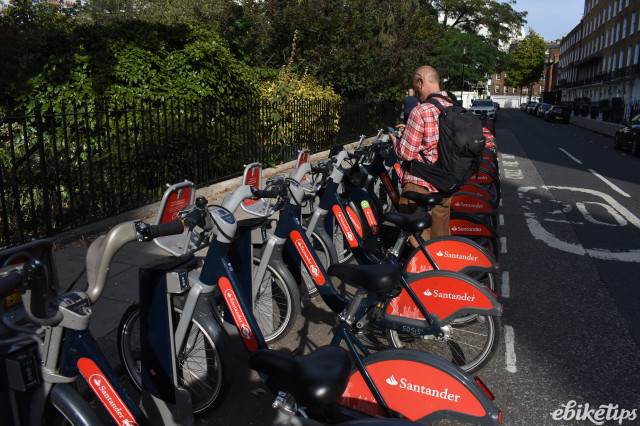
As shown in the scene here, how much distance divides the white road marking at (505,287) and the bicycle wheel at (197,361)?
126 inches

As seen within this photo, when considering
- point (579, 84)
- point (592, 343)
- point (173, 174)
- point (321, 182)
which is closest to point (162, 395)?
point (321, 182)

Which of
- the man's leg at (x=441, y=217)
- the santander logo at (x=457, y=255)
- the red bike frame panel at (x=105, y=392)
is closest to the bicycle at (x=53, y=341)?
the red bike frame panel at (x=105, y=392)

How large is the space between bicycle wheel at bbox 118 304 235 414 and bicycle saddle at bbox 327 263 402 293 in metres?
0.87

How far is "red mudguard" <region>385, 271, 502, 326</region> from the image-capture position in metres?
3.23

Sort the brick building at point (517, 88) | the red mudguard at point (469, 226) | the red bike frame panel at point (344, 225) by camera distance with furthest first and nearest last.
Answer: the brick building at point (517, 88), the red mudguard at point (469, 226), the red bike frame panel at point (344, 225)

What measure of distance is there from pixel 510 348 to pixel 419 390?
6.35 ft

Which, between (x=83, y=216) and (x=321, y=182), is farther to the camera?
(x=83, y=216)

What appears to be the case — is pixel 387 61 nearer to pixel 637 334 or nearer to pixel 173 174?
pixel 173 174

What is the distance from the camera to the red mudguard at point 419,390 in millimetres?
2293

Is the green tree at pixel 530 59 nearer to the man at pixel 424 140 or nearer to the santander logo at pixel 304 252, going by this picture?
the man at pixel 424 140

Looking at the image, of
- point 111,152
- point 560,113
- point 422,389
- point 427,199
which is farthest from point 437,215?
point 560,113

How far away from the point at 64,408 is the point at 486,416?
5.78 feet

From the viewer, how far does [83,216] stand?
6.48 m

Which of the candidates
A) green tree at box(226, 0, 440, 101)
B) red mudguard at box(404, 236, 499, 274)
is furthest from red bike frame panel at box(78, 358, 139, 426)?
green tree at box(226, 0, 440, 101)
